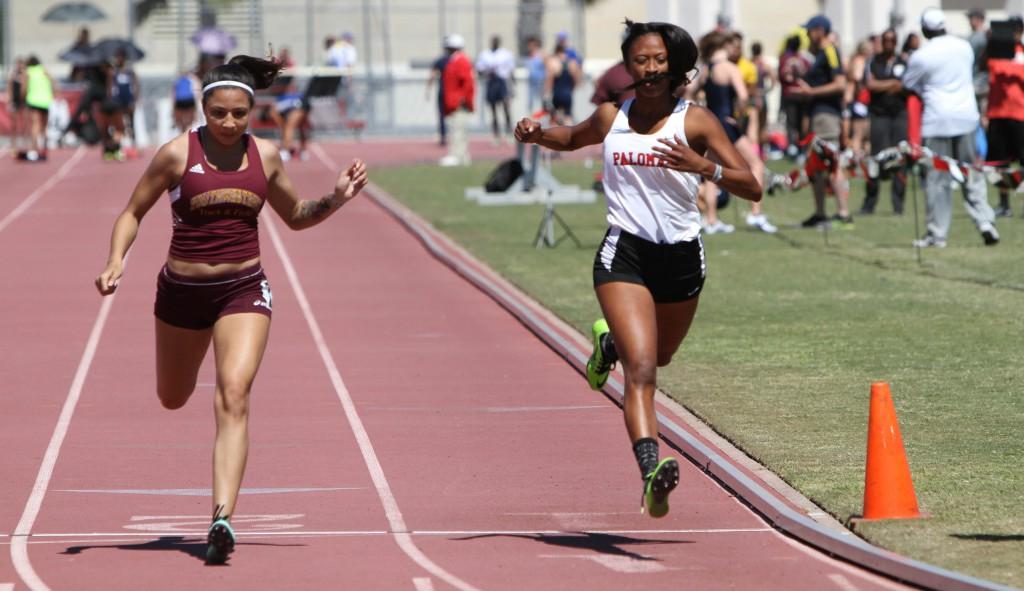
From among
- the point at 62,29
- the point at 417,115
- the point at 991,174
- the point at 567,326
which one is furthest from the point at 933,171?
the point at 62,29

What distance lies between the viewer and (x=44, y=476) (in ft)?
32.7

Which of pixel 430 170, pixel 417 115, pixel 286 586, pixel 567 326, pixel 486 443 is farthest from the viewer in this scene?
pixel 417 115

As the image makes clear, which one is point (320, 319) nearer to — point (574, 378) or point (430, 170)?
point (574, 378)

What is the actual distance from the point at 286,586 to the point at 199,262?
149 centimetres

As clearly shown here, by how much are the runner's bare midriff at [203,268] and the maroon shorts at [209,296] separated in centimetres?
2

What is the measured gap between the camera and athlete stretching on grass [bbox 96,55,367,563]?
320 inches

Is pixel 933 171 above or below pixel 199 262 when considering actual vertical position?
below

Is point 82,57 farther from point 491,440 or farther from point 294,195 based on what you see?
point 294,195

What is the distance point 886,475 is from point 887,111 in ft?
51.7

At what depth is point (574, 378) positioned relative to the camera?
13.2 metres

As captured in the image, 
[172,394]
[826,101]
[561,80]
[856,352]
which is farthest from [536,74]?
[172,394]

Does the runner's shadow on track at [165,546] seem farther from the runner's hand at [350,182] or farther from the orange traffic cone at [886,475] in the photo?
the orange traffic cone at [886,475]

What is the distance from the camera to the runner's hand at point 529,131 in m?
8.69

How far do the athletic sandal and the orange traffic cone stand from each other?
8.41 ft
